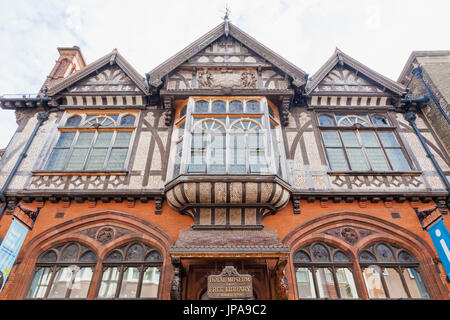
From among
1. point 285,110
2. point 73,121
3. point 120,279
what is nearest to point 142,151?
point 73,121

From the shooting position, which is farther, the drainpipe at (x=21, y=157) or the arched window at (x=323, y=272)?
the drainpipe at (x=21, y=157)

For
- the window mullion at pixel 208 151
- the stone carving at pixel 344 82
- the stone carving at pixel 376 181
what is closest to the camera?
the window mullion at pixel 208 151

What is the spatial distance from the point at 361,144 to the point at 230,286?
23.7 ft

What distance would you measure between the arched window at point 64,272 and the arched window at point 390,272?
7.95 meters

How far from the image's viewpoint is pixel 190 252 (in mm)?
6891

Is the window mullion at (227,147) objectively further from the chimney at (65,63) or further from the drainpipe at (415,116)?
the chimney at (65,63)

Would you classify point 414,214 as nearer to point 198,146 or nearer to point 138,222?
point 198,146

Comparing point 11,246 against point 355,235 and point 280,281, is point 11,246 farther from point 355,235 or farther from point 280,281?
point 355,235

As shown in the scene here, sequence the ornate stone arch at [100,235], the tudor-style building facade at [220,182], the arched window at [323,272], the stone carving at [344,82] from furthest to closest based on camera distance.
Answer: the stone carving at [344,82] < the ornate stone arch at [100,235] < the tudor-style building facade at [220,182] < the arched window at [323,272]

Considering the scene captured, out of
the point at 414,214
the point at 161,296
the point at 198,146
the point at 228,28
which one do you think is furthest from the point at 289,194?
the point at 228,28

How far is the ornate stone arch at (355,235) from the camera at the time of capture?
819cm

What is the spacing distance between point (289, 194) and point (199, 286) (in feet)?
12.4

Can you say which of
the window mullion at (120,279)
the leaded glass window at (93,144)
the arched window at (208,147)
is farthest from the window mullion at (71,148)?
the arched window at (208,147)

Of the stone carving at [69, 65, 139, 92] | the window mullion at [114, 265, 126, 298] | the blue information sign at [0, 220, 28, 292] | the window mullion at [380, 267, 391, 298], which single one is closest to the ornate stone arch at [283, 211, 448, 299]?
the window mullion at [380, 267, 391, 298]
